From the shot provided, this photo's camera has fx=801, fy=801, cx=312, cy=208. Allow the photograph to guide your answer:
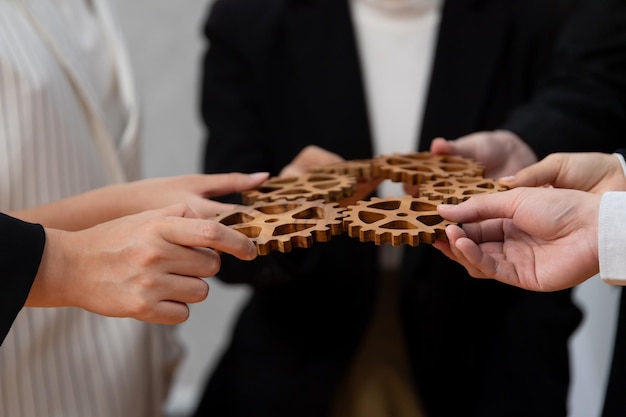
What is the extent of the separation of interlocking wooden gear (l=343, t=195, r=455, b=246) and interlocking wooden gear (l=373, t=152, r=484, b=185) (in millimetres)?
99

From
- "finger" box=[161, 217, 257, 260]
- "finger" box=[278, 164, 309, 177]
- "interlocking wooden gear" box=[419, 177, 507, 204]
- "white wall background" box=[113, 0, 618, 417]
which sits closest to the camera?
"finger" box=[161, 217, 257, 260]

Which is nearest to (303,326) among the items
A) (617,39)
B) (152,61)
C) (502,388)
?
(502,388)

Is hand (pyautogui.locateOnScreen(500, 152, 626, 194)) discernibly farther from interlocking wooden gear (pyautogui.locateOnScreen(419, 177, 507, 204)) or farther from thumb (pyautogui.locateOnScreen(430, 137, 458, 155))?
thumb (pyautogui.locateOnScreen(430, 137, 458, 155))

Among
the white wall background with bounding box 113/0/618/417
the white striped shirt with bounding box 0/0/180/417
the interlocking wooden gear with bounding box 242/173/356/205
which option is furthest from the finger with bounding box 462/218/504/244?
the white wall background with bounding box 113/0/618/417

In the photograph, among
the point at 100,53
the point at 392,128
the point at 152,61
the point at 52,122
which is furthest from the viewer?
the point at 152,61

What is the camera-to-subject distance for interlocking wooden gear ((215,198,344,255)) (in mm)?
787

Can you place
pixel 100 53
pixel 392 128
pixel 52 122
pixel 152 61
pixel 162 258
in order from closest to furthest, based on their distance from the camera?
pixel 162 258 → pixel 52 122 → pixel 100 53 → pixel 392 128 → pixel 152 61

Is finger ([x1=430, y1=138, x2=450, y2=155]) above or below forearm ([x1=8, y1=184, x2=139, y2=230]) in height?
above

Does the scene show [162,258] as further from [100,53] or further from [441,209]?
[100,53]

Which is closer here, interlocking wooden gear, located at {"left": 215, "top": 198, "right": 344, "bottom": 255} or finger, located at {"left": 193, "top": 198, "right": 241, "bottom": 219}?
interlocking wooden gear, located at {"left": 215, "top": 198, "right": 344, "bottom": 255}

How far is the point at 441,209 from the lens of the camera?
0.82 m

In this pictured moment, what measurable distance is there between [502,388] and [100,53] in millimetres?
807

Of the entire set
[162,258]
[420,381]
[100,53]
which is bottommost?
[420,381]

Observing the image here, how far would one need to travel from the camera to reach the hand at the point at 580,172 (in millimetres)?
926
